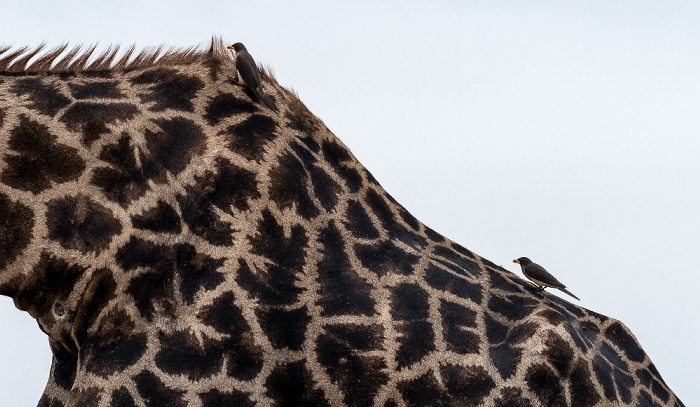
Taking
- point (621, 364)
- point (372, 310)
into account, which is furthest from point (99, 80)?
point (621, 364)

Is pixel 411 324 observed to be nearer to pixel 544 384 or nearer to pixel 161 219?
pixel 544 384

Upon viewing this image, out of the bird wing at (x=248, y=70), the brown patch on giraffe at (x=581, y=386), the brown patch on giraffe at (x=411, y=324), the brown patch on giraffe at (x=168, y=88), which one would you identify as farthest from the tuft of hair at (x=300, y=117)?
the brown patch on giraffe at (x=581, y=386)

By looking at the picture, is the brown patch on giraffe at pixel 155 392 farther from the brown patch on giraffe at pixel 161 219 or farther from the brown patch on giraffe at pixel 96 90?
the brown patch on giraffe at pixel 96 90

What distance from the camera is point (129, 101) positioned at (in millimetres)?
5492

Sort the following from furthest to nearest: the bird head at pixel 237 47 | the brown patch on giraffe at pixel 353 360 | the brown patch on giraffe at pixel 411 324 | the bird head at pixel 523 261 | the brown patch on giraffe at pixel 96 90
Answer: the bird head at pixel 523 261 < the bird head at pixel 237 47 < the brown patch on giraffe at pixel 96 90 < the brown patch on giraffe at pixel 411 324 < the brown patch on giraffe at pixel 353 360

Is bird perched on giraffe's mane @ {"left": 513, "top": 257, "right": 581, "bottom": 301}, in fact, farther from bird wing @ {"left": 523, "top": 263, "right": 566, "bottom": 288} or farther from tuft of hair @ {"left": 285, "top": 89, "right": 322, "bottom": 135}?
tuft of hair @ {"left": 285, "top": 89, "right": 322, "bottom": 135}

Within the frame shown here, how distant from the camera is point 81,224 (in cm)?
518

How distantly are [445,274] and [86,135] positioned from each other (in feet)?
7.80

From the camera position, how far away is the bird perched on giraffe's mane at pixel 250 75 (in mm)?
5538

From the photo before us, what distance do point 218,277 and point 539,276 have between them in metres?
2.11

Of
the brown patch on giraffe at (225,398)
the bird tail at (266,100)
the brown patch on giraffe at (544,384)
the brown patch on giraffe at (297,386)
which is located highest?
the bird tail at (266,100)

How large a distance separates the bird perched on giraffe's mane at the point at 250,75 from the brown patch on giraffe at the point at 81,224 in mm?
1176

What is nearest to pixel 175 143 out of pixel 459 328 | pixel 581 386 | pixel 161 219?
pixel 161 219

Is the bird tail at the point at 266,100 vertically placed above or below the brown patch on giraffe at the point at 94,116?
above
